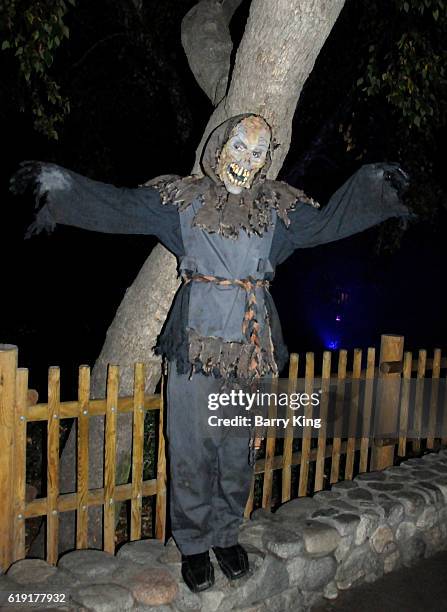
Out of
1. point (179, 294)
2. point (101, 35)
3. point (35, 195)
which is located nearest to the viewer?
point (35, 195)

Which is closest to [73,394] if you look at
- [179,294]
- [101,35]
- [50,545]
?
[50,545]

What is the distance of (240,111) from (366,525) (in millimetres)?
2418

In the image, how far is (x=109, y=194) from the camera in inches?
99.7

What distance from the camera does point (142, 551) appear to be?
9.77ft

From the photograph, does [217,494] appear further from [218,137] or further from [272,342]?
[218,137]

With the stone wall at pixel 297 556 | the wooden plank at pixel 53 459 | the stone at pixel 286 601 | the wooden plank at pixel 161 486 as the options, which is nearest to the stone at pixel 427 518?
the stone wall at pixel 297 556

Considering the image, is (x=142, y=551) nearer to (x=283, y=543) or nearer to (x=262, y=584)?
(x=262, y=584)

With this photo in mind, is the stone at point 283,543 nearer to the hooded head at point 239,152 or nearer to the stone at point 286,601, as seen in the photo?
the stone at point 286,601

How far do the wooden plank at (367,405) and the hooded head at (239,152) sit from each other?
1.95 m

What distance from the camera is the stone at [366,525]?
3.49 m

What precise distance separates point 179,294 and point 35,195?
→ 0.76 meters

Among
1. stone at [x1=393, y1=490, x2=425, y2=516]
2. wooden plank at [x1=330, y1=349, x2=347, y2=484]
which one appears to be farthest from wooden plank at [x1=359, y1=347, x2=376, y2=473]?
stone at [x1=393, y1=490, x2=425, y2=516]

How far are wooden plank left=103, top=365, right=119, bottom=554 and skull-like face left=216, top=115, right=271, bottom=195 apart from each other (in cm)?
109

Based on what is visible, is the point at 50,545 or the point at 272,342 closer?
the point at 272,342
